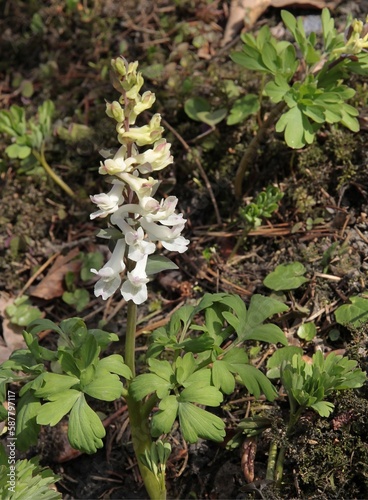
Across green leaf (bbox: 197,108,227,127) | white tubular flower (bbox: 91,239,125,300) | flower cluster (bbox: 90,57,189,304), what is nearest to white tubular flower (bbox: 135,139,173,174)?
flower cluster (bbox: 90,57,189,304)

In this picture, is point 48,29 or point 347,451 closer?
point 347,451

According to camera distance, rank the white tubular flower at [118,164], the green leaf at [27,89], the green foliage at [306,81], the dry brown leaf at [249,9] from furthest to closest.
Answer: the green leaf at [27,89] < the dry brown leaf at [249,9] < the green foliage at [306,81] < the white tubular flower at [118,164]

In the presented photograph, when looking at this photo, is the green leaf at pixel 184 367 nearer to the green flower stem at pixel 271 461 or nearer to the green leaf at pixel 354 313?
the green flower stem at pixel 271 461

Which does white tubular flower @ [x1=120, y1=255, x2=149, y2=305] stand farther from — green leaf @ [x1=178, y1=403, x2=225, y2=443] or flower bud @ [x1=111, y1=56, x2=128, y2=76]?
flower bud @ [x1=111, y1=56, x2=128, y2=76]

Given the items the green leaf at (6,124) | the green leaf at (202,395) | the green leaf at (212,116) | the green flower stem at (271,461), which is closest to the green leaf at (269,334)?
the green leaf at (202,395)

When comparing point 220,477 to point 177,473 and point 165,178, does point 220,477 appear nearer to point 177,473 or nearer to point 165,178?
point 177,473

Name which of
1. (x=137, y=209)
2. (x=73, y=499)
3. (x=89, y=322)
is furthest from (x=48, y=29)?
(x=73, y=499)
